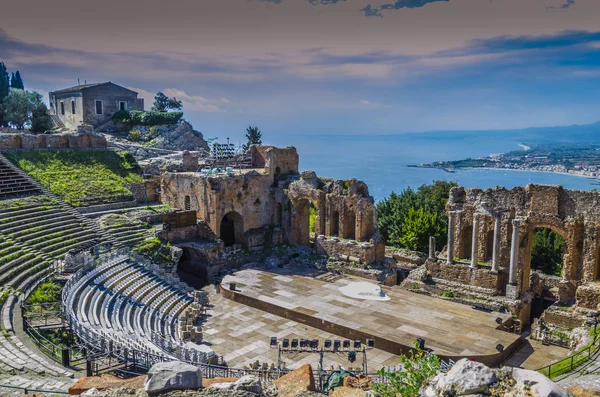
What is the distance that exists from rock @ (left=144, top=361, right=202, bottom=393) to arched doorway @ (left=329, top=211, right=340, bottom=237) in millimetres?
29555

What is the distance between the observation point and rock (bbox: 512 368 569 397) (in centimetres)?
622

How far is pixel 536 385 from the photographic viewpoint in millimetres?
6477

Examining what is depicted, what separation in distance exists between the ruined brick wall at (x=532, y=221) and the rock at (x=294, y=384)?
22.9m

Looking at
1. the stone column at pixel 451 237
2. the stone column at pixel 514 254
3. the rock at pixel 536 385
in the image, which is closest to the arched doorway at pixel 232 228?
the stone column at pixel 451 237

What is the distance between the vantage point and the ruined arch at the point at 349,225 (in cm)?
3638

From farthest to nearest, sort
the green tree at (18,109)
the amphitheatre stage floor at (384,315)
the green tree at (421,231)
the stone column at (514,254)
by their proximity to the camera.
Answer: the green tree at (18,109) → the green tree at (421,231) → the stone column at (514,254) → the amphitheatre stage floor at (384,315)

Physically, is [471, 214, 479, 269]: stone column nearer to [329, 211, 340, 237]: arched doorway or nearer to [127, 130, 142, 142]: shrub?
[329, 211, 340, 237]: arched doorway

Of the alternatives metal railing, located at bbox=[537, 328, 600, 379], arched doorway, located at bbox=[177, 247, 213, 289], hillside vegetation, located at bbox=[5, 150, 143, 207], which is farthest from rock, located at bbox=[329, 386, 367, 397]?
hillside vegetation, located at bbox=[5, 150, 143, 207]

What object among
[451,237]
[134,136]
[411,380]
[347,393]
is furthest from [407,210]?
[411,380]

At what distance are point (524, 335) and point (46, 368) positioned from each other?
23.1m

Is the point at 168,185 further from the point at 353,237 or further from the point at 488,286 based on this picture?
the point at 488,286

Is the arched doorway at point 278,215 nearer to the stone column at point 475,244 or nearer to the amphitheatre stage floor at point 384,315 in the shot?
the amphitheatre stage floor at point 384,315

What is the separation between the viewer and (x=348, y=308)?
27266 millimetres

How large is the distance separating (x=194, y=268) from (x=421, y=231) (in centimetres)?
1864
